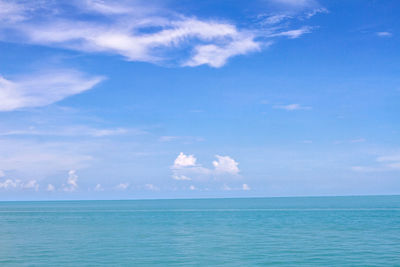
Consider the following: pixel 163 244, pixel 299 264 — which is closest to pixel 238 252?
pixel 299 264

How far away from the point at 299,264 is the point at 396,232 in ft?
100

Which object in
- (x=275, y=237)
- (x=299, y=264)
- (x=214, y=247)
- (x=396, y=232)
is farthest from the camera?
(x=396, y=232)

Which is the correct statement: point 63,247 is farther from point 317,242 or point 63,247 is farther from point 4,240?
point 317,242

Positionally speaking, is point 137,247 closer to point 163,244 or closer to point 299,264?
point 163,244

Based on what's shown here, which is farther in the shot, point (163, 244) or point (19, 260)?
point (163, 244)

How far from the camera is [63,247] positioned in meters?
47.7

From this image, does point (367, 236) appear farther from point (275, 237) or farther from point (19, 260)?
point (19, 260)

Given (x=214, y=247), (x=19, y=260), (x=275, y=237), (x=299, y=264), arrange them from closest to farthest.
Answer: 1. (x=299, y=264)
2. (x=19, y=260)
3. (x=214, y=247)
4. (x=275, y=237)

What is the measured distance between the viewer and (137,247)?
4706cm

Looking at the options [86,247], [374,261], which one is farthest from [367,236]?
[86,247]

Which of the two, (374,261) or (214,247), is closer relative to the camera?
(374,261)

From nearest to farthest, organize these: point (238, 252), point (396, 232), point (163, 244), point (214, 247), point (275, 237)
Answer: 1. point (238, 252)
2. point (214, 247)
3. point (163, 244)
4. point (275, 237)
5. point (396, 232)

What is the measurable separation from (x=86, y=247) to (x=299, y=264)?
25.5 metres

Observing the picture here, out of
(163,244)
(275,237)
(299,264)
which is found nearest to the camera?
(299,264)
